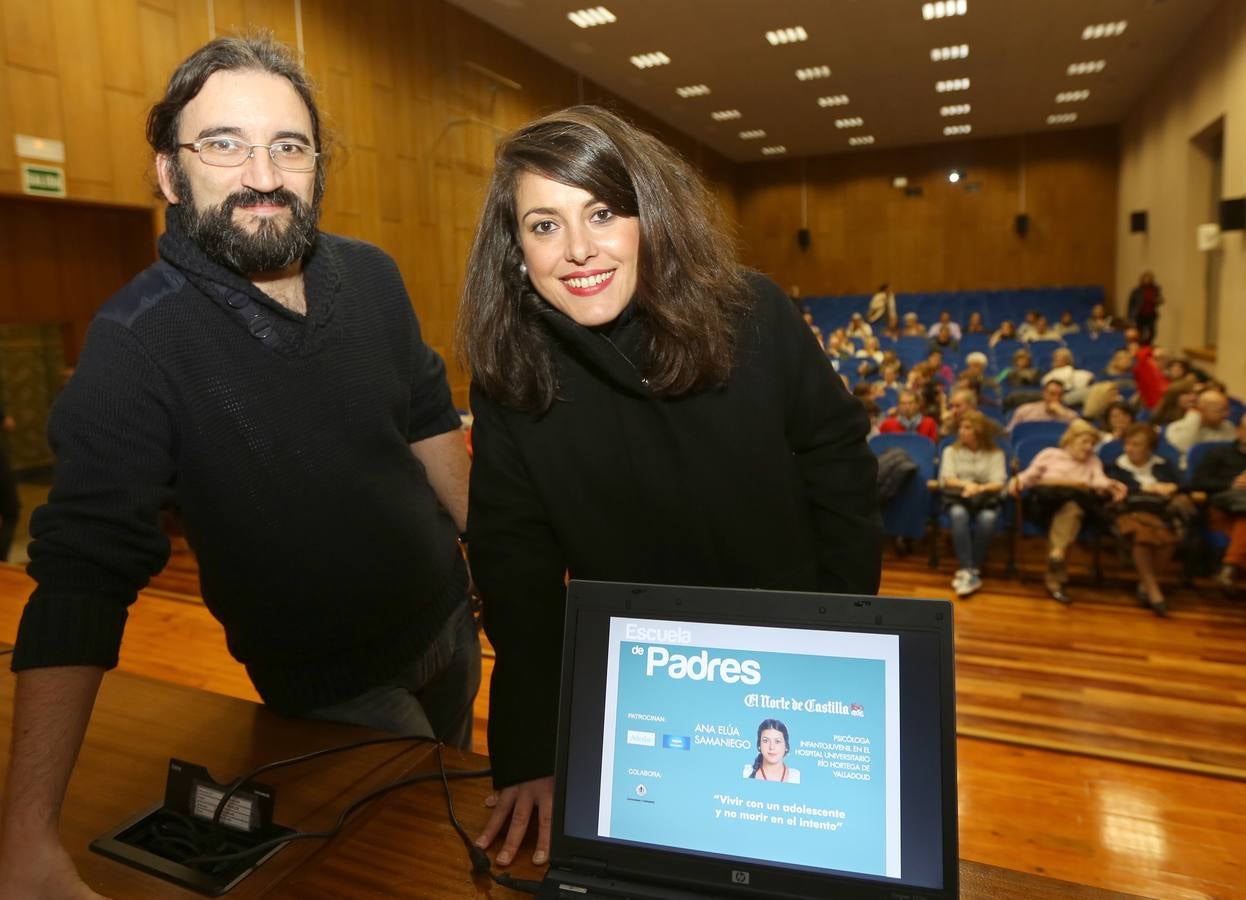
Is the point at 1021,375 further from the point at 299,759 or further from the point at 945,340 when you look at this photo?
the point at 299,759

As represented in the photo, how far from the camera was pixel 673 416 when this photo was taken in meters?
1.18

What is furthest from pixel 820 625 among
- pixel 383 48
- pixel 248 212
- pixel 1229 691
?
pixel 383 48

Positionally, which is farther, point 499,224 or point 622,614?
point 499,224

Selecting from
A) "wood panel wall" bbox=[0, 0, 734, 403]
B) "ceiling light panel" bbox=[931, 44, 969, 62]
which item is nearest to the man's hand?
"wood panel wall" bbox=[0, 0, 734, 403]

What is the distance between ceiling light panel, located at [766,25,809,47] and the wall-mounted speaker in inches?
192

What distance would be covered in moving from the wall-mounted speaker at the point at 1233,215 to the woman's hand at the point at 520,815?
9.27 m

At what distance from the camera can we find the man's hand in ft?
2.79

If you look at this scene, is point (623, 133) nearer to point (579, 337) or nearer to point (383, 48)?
point (579, 337)

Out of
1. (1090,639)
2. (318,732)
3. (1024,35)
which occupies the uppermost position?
(1024,35)

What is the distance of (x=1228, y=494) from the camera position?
4.45 m

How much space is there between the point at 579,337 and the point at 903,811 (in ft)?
2.24

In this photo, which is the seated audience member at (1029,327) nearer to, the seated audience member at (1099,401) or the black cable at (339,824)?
the seated audience member at (1099,401)

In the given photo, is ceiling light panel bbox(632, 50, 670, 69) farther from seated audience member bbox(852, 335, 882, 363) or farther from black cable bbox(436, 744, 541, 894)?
black cable bbox(436, 744, 541, 894)

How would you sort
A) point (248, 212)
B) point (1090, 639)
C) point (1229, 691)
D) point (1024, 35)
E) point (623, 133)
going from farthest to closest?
1. point (1024, 35)
2. point (1090, 639)
3. point (1229, 691)
4. point (248, 212)
5. point (623, 133)
